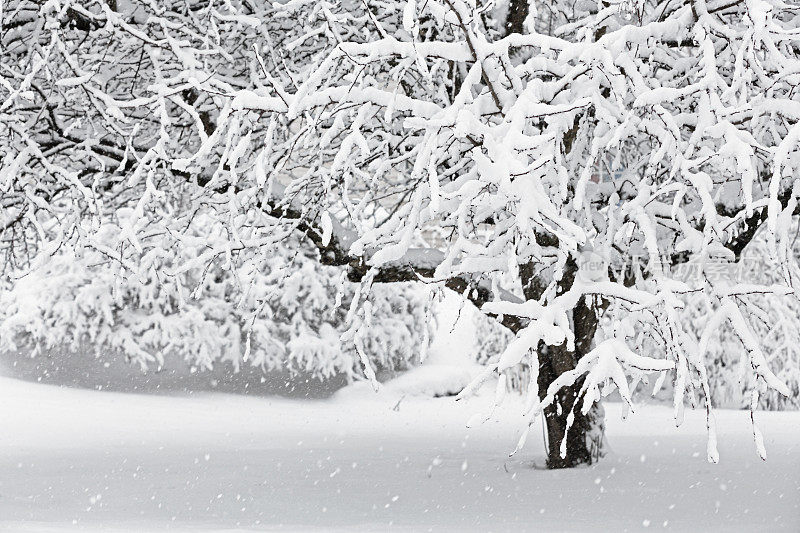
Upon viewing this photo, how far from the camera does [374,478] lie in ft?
23.2

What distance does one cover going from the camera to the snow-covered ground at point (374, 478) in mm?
5426

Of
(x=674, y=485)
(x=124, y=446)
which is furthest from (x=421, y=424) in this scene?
(x=674, y=485)

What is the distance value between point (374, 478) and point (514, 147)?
157 inches

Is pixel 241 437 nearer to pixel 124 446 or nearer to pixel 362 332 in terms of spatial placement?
pixel 124 446

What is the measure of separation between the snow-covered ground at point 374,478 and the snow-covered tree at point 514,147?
620 millimetres

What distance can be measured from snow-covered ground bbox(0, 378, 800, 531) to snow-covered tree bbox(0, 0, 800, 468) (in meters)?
0.62

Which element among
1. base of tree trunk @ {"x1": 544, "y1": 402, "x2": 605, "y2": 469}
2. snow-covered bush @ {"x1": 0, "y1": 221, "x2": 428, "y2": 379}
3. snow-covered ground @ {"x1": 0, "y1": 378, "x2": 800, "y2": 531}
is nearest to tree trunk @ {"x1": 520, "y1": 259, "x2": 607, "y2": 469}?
base of tree trunk @ {"x1": 544, "y1": 402, "x2": 605, "y2": 469}

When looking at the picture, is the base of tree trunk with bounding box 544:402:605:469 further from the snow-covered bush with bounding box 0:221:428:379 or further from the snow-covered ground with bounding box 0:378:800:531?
the snow-covered bush with bounding box 0:221:428:379

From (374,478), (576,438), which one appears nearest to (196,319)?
(374,478)

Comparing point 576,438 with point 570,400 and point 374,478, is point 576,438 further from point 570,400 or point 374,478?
point 374,478

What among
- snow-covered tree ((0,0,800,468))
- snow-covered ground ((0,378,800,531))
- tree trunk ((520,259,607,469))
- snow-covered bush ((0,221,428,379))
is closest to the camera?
snow-covered tree ((0,0,800,468))

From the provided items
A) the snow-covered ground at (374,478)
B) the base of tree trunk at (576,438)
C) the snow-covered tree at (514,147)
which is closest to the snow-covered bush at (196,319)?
the snow-covered ground at (374,478)

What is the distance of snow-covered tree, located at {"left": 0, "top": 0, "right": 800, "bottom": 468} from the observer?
4.24 metres

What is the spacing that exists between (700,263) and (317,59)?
276 centimetres
